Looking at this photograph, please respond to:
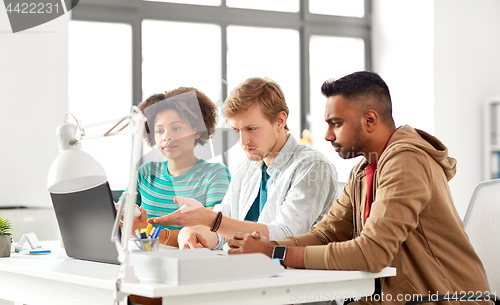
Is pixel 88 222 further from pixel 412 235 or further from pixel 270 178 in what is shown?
pixel 412 235

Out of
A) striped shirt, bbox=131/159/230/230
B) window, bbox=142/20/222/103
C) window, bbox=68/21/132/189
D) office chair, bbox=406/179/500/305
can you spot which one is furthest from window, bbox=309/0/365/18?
Result: office chair, bbox=406/179/500/305

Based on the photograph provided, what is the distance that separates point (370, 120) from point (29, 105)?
93.1 inches

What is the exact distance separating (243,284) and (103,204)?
0.49 meters

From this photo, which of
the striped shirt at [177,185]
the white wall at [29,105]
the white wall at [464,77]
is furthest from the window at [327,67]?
the striped shirt at [177,185]

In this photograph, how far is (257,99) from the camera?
1.90m

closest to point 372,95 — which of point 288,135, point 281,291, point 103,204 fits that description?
point 288,135

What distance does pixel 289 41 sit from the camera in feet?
14.8

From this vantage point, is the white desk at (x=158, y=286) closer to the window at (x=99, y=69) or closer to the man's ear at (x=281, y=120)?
the man's ear at (x=281, y=120)

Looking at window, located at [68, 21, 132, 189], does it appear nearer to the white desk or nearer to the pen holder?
the white desk

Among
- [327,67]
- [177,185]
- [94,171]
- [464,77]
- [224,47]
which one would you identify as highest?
[224,47]

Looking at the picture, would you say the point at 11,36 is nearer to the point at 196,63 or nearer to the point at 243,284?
the point at 196,63

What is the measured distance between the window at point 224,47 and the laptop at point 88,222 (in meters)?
2.16

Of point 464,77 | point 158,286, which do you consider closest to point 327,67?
point 464,77

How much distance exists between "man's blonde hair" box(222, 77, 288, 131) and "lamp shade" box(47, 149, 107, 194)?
0.73 meters
